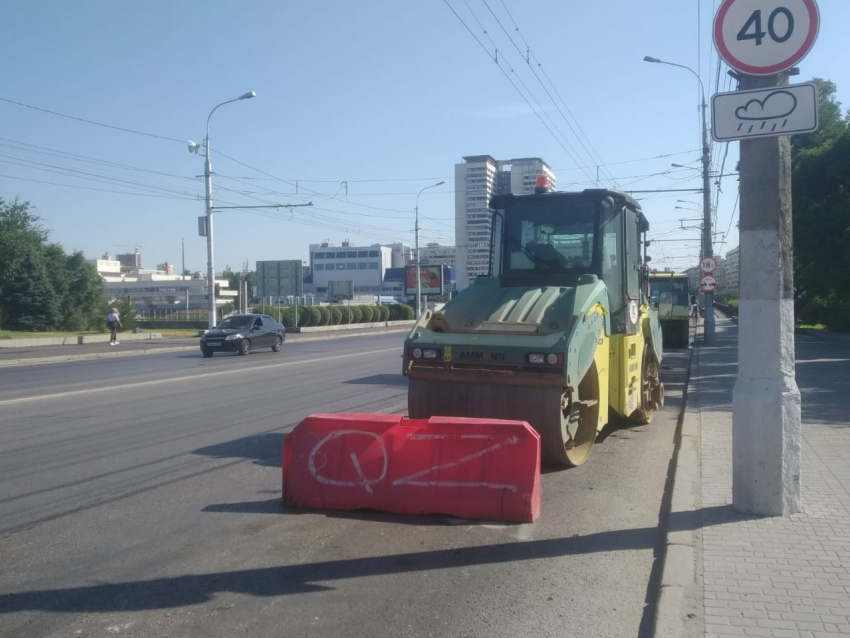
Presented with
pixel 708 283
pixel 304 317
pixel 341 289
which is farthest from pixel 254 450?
pixel 341 289

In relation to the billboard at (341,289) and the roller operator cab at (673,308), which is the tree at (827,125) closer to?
the roller operator cab at (673,308)

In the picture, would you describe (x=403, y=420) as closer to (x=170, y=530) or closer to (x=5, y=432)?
(x=170, y=530)

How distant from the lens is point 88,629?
461 centimetres

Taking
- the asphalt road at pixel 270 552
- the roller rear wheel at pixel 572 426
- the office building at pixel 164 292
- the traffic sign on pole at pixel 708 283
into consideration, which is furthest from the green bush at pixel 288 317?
the office building at pixel 164 292

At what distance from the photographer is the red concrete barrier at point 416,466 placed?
656 cm

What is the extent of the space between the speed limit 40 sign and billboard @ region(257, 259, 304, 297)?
44.8 m

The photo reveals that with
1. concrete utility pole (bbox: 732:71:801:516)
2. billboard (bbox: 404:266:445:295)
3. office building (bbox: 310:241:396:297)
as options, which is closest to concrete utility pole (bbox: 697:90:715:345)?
concrete utility pole (bbox: 732:71:801:516)

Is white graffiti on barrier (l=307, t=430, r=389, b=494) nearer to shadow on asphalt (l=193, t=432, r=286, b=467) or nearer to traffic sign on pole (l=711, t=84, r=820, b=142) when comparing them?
shadow on asphalt (l=193, t=432, r=286, b=467)

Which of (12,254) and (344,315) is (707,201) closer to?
(344,315)

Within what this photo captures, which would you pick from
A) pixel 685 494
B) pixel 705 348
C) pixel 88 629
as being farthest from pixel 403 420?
pixel 705 348

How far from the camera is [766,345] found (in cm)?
642

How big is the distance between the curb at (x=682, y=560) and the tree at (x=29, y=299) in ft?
176

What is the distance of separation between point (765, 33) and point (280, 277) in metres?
45.6

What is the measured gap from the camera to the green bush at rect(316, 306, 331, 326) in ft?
183
